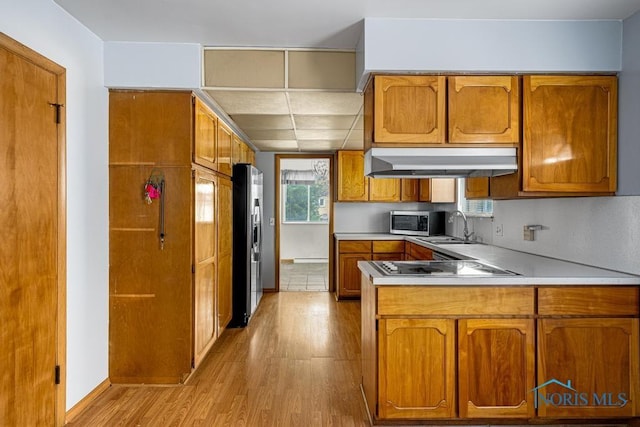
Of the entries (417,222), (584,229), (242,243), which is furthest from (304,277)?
(584,229)

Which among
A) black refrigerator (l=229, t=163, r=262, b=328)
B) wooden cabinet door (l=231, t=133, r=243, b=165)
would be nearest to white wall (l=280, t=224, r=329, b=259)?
wooden cabinet door (l=231, t=133, r=243, b=165)

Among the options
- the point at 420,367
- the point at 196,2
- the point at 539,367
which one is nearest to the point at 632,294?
the point at 539,367

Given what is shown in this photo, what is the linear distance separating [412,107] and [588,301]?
1448mm

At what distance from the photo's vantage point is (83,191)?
254 cm

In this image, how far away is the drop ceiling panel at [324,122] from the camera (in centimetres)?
383

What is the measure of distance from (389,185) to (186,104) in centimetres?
350

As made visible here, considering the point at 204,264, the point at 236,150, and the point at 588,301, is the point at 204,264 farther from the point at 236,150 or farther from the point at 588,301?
the point at 588,301

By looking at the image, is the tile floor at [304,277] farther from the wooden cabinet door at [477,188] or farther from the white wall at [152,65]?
the white wall at [152,65]

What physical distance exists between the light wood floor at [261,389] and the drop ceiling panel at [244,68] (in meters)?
2.09

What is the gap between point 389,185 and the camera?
5781 mm

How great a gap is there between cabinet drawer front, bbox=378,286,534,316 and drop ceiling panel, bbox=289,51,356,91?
150cm

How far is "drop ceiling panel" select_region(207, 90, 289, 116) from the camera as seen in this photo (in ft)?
9.82

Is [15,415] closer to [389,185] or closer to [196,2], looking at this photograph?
[196,2]

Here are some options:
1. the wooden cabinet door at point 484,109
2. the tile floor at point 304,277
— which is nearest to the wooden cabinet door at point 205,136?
the wooden cabinet door at point 484,109
